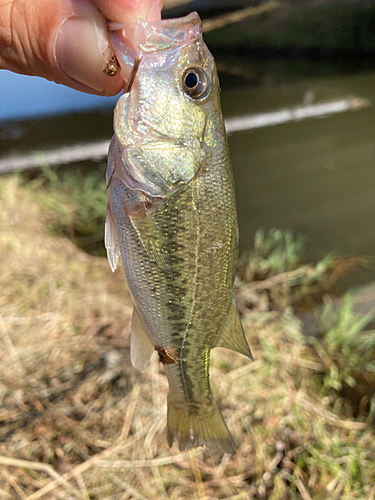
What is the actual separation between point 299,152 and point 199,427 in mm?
5836

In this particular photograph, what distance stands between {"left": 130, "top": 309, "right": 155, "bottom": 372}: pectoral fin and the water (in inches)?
125

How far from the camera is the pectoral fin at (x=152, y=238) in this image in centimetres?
123

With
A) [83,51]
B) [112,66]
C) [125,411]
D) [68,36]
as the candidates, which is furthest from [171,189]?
[125,411]

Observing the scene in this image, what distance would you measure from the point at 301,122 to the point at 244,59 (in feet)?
10.5

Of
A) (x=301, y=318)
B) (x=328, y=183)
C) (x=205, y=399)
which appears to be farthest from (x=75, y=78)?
(x=328, y=183)

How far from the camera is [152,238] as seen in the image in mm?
1245

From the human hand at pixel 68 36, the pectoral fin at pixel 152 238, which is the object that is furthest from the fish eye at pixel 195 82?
the pectoral fin at pixel 152 238

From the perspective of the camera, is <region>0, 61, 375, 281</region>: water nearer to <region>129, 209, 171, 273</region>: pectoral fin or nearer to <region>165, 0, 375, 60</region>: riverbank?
<region>165, 0, 375, 60</region>: riverbank

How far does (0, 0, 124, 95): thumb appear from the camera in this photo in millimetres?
1247

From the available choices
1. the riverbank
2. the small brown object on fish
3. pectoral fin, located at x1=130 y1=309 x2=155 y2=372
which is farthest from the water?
the small brown object on fish

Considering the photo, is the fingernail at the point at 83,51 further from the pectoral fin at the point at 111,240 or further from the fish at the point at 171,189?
the pectoral fin at the point at 111,240

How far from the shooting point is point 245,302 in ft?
11.0

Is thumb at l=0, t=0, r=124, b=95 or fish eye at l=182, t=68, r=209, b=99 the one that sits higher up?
thumb at l=0, t=0, r=124, b=95

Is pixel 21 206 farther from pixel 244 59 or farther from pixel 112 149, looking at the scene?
pixel 244 59
